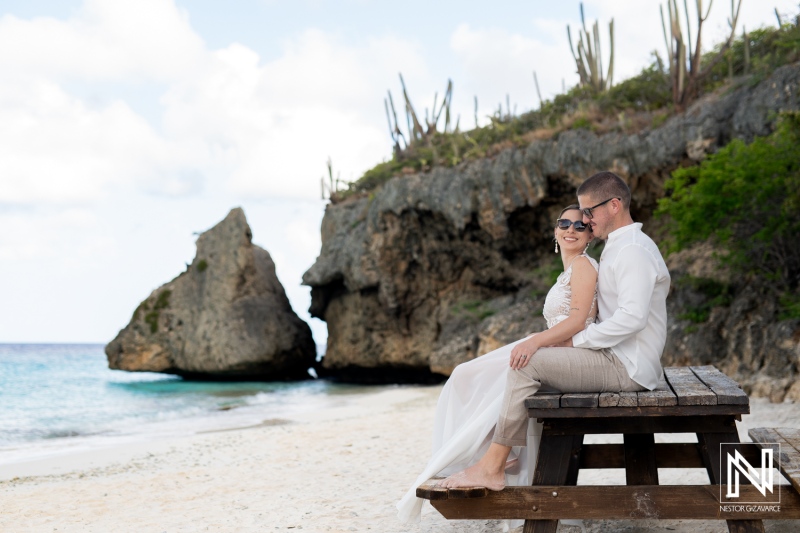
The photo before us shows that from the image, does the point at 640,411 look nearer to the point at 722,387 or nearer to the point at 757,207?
the point at 722,387

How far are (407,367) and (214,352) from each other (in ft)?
Answer: 25.6

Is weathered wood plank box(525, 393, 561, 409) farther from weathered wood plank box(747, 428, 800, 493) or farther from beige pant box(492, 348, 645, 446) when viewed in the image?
weathered wood plank box(747, 428, 800, 493)

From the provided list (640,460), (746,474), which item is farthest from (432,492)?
(640,460)

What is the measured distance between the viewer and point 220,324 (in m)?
28.3

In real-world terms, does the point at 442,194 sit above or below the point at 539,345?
above

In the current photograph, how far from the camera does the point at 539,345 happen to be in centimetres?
391

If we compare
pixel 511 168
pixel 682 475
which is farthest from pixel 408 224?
pixel 682 475

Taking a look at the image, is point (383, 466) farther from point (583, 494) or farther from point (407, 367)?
point (407, 367)

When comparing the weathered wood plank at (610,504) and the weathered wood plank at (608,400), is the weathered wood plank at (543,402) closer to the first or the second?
the weathered wood plank at (608,400)

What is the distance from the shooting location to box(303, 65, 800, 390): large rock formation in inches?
627

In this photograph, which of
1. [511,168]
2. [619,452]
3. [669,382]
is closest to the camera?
[669,382]

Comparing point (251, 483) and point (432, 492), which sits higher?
point (432, 492)

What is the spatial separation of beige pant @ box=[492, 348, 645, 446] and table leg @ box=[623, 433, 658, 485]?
1.02m

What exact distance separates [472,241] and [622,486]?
62.7 ft
